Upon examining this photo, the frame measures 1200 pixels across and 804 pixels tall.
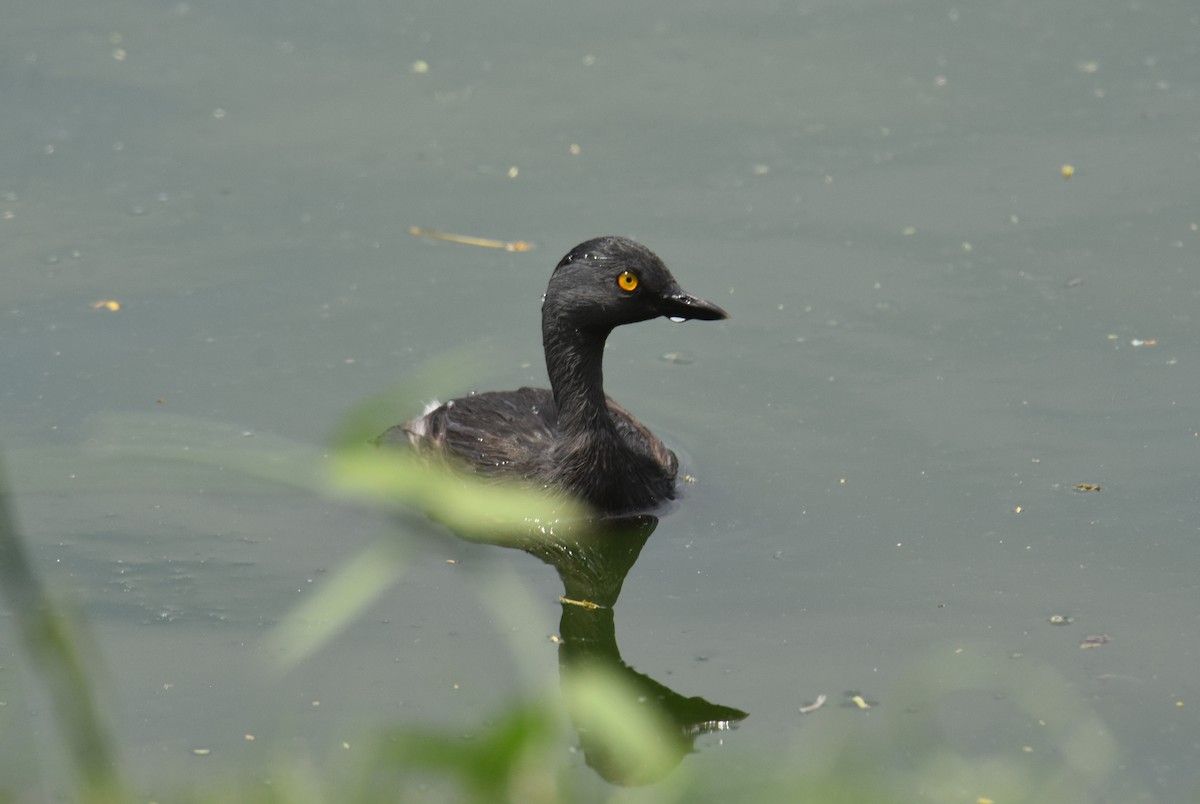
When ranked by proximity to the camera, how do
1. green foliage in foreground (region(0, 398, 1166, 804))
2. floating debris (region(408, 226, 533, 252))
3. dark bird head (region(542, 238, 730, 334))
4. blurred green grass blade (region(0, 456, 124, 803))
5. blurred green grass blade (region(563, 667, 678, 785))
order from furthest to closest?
floating debris (region(408, 226, 533, 252)) < dark bird head (region(542, 238, 730, 334)) < blurred green grass blade (region(563, 667, 678, 785)) < green foliage in foreground (region(0, 398, 1166, 804)) < blurred green grass blade (region(0, 456, 124, 803))

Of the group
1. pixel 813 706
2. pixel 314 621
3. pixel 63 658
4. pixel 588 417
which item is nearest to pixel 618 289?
pixel 588 417

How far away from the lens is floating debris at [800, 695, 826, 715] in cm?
580

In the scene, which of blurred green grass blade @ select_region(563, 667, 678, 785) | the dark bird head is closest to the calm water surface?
blurred green grass blade @ select_region(563, 667, 678, 785)

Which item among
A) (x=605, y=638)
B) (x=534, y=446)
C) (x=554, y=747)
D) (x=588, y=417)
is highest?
(x=554, y=747)

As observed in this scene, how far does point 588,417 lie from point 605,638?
45.3 inches

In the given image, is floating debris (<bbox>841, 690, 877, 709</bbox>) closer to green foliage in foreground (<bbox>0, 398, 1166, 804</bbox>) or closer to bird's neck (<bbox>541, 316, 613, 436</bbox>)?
green foliage in foreground (<bbox>0, 398, 1166, 804</bbox>)

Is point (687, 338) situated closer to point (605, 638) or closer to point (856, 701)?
point (605, 638)

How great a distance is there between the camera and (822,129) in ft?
32.1

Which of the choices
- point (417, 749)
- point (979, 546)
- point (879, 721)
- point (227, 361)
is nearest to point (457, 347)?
point (227, 361)

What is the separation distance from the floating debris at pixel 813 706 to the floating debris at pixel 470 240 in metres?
3.59

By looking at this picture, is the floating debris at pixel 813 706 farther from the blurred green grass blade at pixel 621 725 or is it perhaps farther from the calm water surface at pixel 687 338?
the blurred green grass blade at pixel 621 725

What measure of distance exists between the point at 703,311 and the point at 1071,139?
11.3 feet

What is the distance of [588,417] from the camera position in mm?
7246

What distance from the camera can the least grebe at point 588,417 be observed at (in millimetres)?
7090
